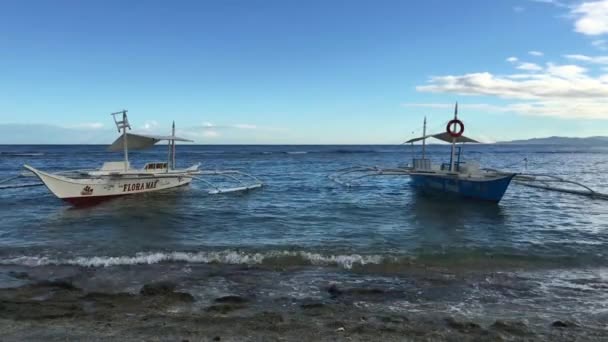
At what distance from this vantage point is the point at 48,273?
919 cm

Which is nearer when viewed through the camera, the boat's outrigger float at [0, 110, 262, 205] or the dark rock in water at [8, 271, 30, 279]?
the dark rock in water at [8, 271, 30, 279]

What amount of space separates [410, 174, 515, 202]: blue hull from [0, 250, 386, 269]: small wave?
11.3 metres

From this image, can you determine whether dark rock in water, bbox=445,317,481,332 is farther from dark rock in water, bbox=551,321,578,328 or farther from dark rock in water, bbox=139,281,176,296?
dark rock in water, bbox=139,281,176,296

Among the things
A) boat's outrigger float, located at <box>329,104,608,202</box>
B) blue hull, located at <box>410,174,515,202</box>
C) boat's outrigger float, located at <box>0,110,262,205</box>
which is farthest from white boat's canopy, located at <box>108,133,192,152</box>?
blue hull, located at <box>410,174,515,202</box>

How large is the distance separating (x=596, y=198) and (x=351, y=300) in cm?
2050

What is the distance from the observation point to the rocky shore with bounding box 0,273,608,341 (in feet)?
19.1

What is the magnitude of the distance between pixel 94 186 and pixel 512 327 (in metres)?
17.4

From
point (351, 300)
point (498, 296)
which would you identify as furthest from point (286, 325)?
point (498, 296)

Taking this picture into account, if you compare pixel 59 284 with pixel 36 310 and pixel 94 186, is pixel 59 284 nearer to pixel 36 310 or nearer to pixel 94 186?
pixel 36 310

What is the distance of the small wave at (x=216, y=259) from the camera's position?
32.9 feet

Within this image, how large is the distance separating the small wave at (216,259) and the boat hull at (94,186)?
25.2ft

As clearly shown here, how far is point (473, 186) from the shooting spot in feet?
68.4

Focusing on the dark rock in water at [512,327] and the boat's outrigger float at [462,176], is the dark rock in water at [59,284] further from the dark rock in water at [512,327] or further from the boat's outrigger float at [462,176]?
the boat's outrigger float at [462,176]

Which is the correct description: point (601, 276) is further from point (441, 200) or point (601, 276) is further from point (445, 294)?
point (441, 200)
